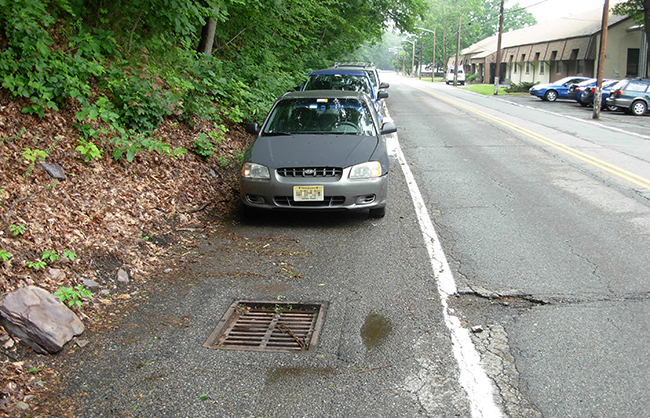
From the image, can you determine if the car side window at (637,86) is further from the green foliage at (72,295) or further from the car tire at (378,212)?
the green foliage at (72,295)

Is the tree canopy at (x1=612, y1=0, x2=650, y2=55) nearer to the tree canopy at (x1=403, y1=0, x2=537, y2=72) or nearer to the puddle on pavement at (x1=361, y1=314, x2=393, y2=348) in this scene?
the puddle on pavement at (x1=361, y1=314, x2=393, y2=348)

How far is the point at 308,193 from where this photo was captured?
7180mm

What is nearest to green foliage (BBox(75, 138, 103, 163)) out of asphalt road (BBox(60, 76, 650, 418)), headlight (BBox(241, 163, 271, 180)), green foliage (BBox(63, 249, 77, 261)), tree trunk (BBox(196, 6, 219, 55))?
asphalt road (BBox(60, 76, 650, 418))

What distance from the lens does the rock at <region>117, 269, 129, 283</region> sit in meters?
5.45

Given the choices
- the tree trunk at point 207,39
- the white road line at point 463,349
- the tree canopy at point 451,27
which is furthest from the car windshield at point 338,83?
the tree canopy at point 451,27

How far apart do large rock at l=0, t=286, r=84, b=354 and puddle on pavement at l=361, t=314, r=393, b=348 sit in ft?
6.91

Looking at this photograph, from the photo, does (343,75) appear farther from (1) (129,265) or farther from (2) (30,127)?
(1) (129,265)

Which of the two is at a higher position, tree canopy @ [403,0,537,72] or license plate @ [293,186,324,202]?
tree canopy @ [403,0,537,72]

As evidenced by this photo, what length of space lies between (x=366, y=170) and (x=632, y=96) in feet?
77.3

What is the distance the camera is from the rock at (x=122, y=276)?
215 inches

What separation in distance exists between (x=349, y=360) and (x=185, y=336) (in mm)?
1264

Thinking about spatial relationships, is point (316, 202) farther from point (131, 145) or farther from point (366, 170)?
point (131, 145)

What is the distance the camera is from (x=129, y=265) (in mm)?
5730

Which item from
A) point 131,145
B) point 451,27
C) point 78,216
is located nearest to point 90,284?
point 78,216
